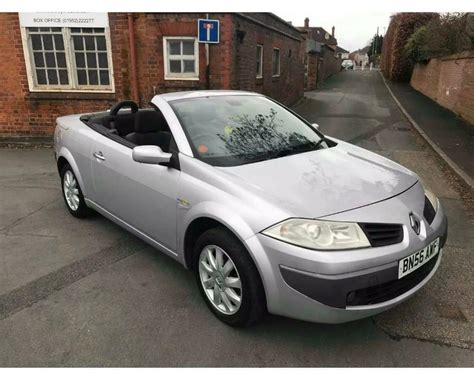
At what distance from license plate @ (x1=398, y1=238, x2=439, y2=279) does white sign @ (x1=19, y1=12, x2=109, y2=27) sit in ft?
27.2

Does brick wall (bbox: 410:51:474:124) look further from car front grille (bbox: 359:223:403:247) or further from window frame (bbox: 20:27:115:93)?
car front grille (bbox: 359:223:403:247)

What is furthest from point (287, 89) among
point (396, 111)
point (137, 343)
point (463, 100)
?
point (137, 343)

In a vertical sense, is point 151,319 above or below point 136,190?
below

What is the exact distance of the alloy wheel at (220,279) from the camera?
2.60 meters

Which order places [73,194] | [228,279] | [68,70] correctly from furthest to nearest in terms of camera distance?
[68,70] < [73,194] < [228,279]

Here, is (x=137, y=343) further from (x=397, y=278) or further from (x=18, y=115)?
(x=18, y=115)

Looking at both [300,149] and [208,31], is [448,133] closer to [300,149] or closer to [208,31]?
[208,31]

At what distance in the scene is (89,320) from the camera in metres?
2.81

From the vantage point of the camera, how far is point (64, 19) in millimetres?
8680

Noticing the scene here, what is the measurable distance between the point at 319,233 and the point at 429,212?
1045mm

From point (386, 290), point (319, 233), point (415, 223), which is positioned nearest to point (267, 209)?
point (319, 233)

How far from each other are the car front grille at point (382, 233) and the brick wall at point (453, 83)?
10435 millimetres

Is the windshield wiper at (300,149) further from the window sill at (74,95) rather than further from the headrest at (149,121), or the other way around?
the window sill at (74,95)

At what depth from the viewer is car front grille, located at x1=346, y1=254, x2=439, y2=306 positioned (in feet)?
7.55
